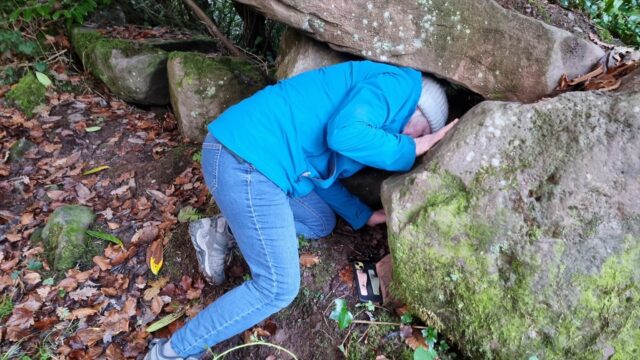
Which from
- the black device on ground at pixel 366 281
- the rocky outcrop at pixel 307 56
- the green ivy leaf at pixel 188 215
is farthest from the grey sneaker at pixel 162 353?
the rocky outcrop at pixel 307 56

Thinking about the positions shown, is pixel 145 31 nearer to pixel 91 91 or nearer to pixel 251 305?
pixel 91 91

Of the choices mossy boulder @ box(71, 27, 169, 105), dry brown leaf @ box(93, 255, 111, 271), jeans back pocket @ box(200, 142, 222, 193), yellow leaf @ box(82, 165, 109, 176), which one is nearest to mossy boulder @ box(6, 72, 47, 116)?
mossy boulder @ box(71, 27, 169, 105)

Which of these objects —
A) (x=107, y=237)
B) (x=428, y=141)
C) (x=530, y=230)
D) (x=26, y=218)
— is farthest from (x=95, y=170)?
(x=530, y=230)

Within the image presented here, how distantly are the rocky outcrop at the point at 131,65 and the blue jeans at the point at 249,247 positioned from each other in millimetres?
3086

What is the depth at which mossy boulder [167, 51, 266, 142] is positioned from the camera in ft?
16.2

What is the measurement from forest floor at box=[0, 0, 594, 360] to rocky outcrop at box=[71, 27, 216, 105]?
0.47 metres

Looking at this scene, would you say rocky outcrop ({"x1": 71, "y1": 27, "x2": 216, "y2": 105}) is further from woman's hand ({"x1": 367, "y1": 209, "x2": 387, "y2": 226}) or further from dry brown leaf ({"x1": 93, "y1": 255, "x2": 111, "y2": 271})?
woman's hand ({"x1": 367, "y1": 209, "x2": 387, "y2": 226})

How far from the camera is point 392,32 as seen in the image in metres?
3.67

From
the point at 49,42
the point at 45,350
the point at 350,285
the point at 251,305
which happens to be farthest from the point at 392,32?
the point at 49,42

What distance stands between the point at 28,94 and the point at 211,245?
12.8 feet

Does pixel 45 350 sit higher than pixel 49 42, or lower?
lower

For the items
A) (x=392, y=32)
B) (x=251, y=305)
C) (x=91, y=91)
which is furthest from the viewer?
(x=91, y=91)

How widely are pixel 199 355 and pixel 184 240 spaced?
1.19m

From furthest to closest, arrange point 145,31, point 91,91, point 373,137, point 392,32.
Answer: point 145,31, point 91,91, point 392,32, point 373,137
